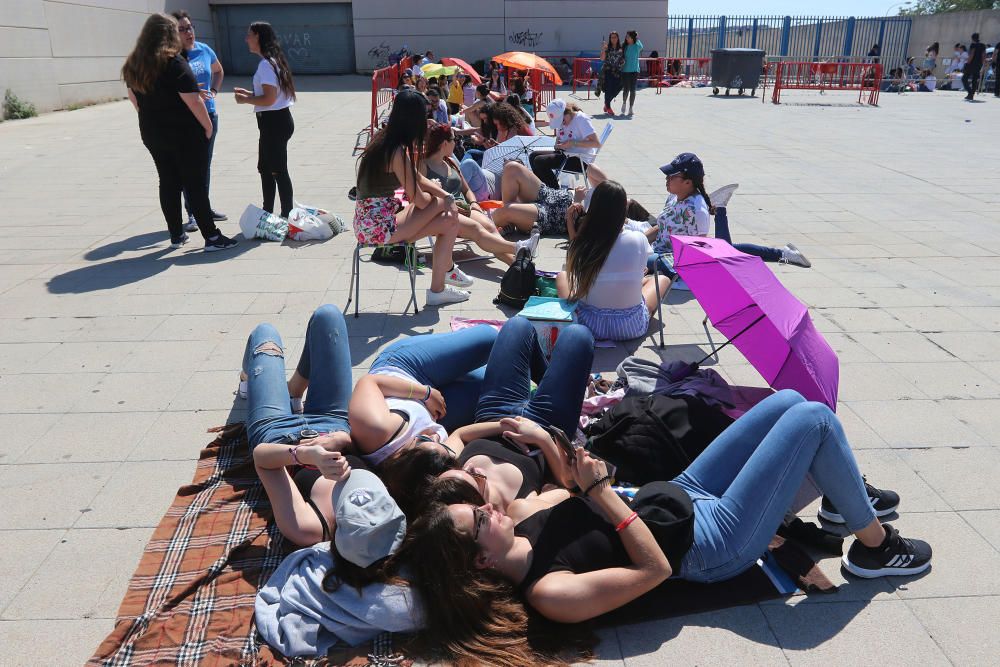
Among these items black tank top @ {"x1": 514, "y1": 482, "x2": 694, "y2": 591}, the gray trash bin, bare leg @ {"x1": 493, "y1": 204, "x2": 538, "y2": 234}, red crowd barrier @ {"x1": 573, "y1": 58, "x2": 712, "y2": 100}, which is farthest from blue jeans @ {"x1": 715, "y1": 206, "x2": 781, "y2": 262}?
red crowd barrier @ {"x1": 573, "y1": 58, "x2": 712, "y2": 100}

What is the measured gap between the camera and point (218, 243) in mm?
6852

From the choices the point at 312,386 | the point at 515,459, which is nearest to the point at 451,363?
the point at 312,386

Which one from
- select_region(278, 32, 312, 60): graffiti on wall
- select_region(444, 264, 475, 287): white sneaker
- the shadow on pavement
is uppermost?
select_region(278, 32, 312, 60): graffiti on wall

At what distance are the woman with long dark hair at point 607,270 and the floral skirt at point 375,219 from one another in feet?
4.30

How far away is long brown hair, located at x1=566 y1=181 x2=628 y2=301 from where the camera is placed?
436 cm

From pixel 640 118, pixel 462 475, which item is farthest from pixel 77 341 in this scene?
pixel 640 118

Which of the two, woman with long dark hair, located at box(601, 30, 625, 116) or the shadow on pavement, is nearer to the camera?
the shadow on pavement

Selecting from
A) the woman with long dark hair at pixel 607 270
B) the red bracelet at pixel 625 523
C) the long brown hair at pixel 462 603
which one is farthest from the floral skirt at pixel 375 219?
the red bracelet at pixel 625 523

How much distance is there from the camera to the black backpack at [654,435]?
3074 mm

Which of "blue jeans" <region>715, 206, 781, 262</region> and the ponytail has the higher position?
the ponytail

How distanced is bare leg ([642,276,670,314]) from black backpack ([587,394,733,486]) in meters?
1.79

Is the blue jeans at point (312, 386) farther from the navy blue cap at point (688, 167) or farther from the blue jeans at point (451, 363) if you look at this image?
the navy blue cap at point (688, 167)

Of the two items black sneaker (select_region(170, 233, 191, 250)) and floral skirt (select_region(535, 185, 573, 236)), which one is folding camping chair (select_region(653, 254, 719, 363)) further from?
black sneaker (select_region(170, 233, 191, 250))

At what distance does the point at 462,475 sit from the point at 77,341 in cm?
359
